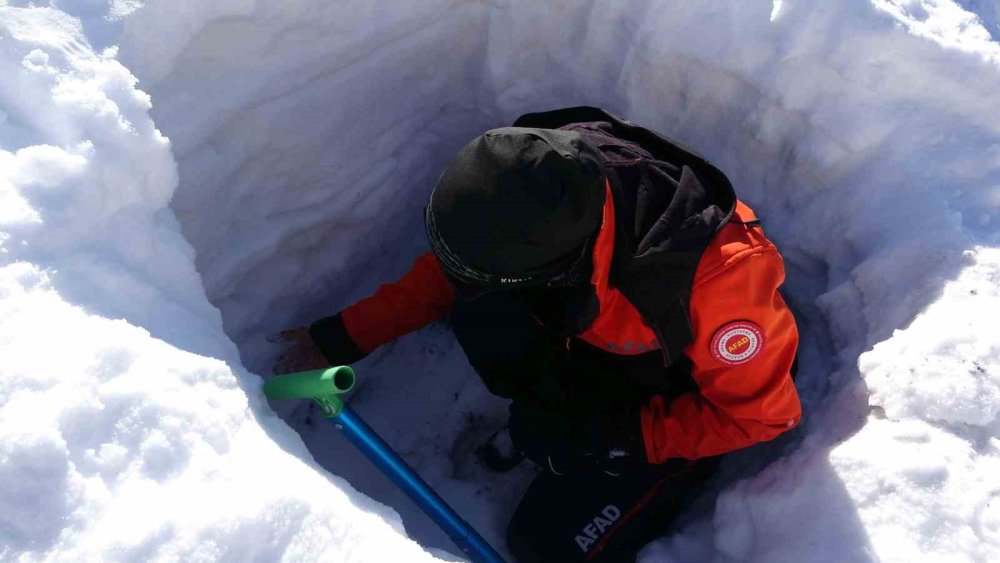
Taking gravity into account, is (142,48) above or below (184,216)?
above

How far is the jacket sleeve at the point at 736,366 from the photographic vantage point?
1.29m

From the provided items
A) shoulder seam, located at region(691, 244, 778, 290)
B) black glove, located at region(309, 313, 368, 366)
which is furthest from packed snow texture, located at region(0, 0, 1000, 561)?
shoulder seam, located at region(691, 244, 778, 290)

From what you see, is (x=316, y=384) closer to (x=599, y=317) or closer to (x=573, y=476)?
(x=599, y=317)

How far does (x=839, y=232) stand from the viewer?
1677 millimetres

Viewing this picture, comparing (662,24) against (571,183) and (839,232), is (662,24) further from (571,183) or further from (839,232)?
(571,183)

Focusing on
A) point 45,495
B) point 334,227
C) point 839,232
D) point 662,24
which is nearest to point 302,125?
point 334,227

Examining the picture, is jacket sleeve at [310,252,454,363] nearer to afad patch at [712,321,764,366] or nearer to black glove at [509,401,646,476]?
black glove at [509,401,646,476]

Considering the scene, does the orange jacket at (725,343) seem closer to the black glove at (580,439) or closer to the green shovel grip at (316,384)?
the black glove at (580,439)

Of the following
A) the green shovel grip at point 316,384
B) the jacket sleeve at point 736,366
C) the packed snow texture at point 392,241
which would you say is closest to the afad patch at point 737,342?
the jacket sleeve at point 736,366

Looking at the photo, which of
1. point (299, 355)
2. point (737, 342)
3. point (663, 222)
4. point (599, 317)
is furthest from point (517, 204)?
point (299, 355)

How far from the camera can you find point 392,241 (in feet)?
7.27

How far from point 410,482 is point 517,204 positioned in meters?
0.83

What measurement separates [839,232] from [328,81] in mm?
1244

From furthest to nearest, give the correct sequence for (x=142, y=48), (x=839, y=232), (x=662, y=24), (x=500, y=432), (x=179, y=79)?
1. (x=500, y=432)
2. (x=662, y=24)
3. (x=839, y=232)
4. (x=179, y=79)
5. (x=142, y=48)
